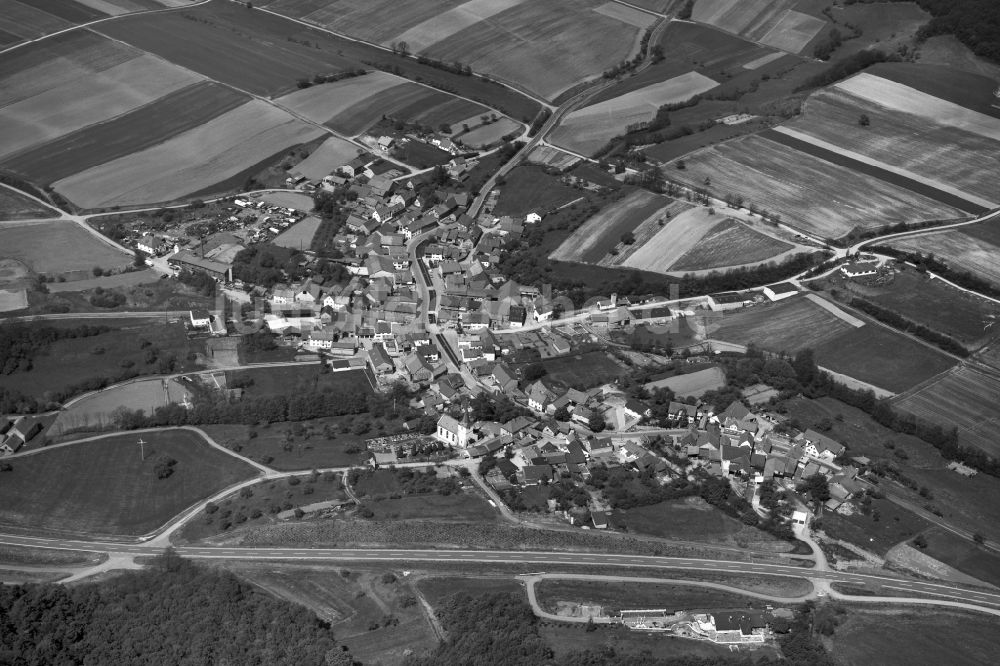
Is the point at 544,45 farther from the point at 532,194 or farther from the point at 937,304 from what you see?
the point at 937,304

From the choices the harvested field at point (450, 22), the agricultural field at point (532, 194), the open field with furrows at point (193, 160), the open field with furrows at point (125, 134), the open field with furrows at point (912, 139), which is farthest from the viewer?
the harvested field at point (450, 22)

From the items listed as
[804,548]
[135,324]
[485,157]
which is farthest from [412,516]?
[485,157]

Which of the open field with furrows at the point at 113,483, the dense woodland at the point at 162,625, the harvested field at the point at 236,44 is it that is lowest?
the open field with furrows at the point at 113,483

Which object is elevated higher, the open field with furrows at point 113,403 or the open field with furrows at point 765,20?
the open field with furrows at point 765,20

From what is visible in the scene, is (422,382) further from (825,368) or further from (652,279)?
→ (825,368)

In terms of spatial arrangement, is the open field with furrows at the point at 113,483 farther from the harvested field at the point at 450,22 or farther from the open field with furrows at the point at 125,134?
the harvested field at the point at 450,22

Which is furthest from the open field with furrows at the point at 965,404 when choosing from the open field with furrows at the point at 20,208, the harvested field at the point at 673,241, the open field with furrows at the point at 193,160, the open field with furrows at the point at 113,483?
the open field with furrows at the point at 20,208

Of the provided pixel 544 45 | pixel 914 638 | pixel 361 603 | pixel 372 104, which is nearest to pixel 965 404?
pixel 914 638

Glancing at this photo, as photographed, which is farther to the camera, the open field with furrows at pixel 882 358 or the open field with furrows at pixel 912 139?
the open field with furrows at pixel 912 139
